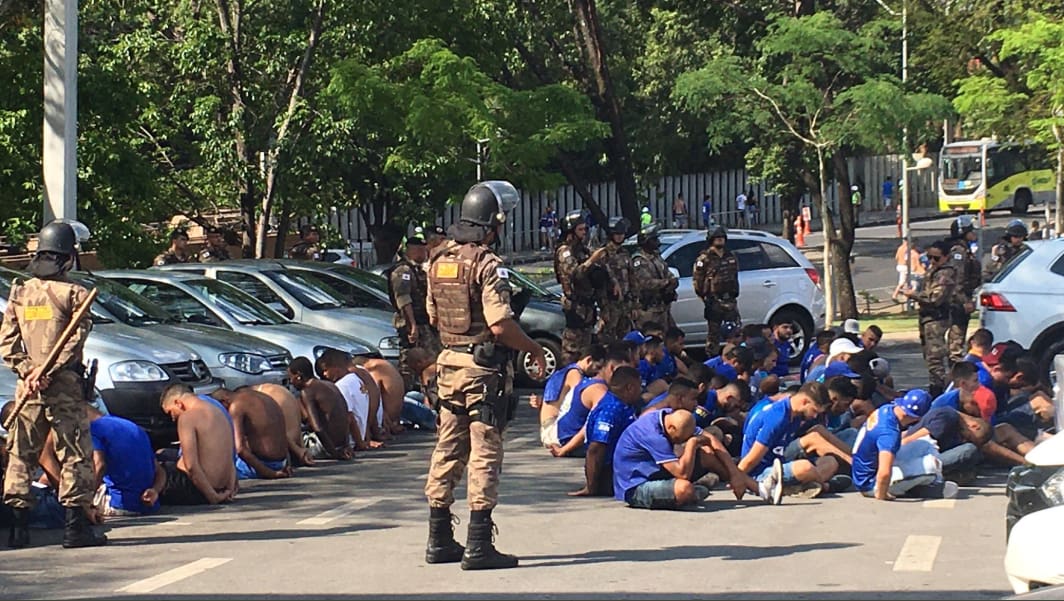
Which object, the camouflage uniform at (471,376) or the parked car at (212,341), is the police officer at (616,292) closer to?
the parked car at (212,341)

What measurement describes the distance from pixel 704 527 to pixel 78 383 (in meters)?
3.80

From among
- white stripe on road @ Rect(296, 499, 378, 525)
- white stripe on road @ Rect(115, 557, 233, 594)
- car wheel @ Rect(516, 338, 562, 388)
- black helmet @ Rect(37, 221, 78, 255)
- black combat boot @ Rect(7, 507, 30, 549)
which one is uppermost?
black helmet @ Rect(37, 221, 78, 255)

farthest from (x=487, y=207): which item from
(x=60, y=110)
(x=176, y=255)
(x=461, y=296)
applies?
(x=176, y=255)

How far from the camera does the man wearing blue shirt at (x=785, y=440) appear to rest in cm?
1067

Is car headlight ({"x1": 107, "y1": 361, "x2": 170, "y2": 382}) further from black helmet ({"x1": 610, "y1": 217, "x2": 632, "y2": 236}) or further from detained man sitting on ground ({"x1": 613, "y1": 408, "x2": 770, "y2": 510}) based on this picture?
black helmet ({"x1": 610, "y1": 217, "x2": 632, "y2": 236})

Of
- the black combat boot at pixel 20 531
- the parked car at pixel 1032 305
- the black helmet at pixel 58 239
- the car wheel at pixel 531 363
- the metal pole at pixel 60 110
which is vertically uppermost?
the metal pole at pixel 60 110

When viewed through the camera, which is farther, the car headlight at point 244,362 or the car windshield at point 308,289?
the car windshield at point 308,289

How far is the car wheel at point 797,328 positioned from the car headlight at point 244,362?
28.4 feet

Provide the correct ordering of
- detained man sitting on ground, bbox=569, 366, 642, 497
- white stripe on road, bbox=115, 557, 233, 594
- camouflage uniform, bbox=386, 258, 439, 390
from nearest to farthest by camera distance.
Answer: white stripe on road, bbox=115, 557, 233, 594 → detained man sitting on ground, bbox=569, 366, 642, 497 → camouflage uniform, bbox=386, 258, 439, 390

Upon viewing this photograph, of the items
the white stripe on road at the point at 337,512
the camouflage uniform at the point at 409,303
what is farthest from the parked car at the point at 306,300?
the white stripe on road at the point at 337,512

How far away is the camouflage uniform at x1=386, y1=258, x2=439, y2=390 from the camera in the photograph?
1475 cm

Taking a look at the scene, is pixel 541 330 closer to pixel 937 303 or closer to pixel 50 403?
pixel 937 303

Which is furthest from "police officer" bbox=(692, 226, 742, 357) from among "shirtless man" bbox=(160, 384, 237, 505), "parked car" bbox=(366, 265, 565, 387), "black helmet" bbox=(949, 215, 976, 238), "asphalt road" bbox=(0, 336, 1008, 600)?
"shirtless man" bbox=(160, 384, 237, 505)

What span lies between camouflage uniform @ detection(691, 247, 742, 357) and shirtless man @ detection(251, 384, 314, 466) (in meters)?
7.08
